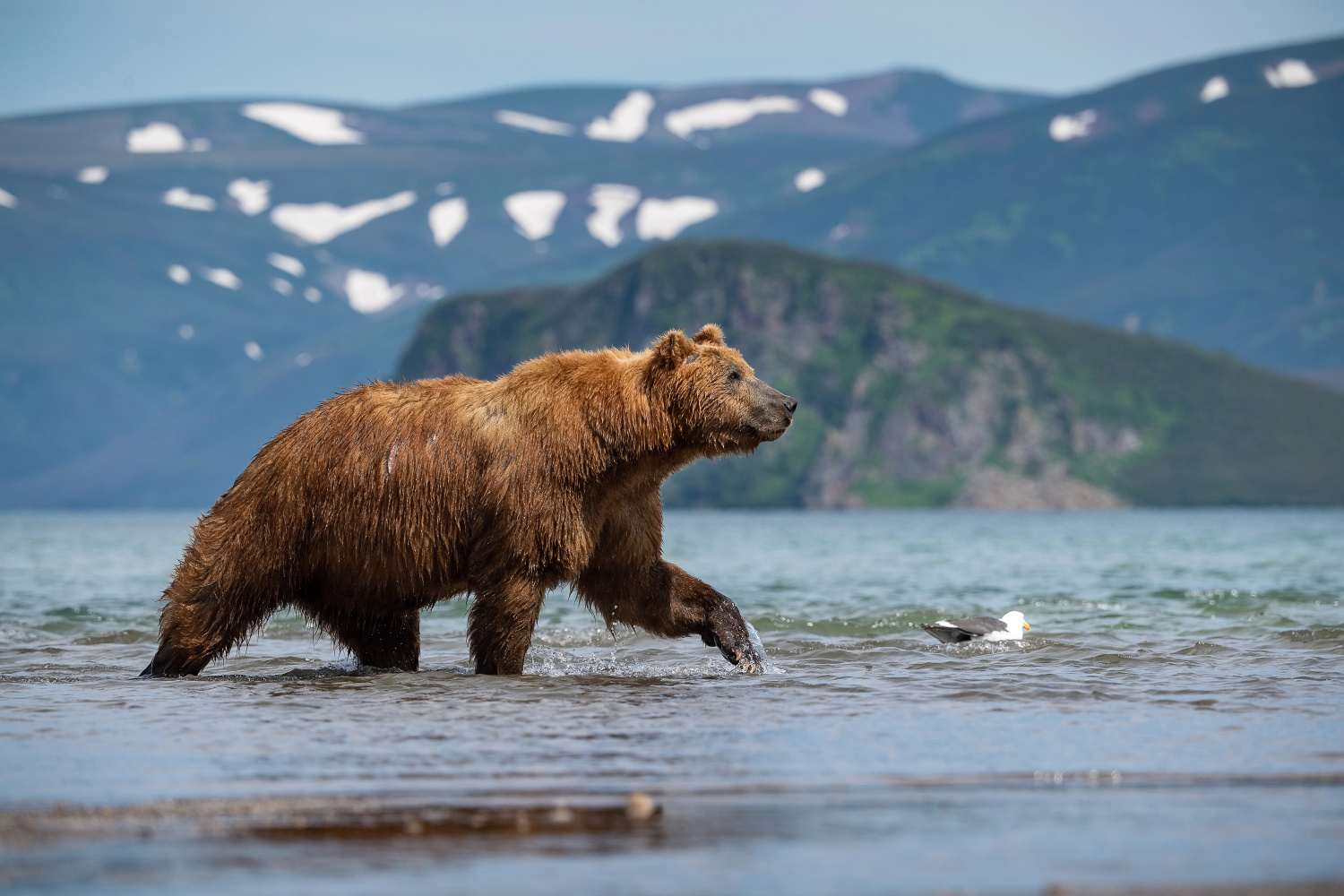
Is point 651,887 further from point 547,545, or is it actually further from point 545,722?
point 547,545

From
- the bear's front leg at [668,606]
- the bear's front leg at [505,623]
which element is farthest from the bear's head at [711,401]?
the bear's front leg at [505,623]

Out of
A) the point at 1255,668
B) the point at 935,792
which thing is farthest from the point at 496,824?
the point at 1255,668

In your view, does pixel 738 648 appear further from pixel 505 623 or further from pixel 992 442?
pixel 992 442

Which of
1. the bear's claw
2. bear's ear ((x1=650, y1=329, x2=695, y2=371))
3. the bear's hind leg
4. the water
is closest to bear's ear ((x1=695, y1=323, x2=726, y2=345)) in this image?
bear's ear ((x1=650, y1=329, x2=695, y2=371))

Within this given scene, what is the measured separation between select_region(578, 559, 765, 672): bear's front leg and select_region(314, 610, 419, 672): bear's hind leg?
1512mm

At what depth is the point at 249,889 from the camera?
5.73m

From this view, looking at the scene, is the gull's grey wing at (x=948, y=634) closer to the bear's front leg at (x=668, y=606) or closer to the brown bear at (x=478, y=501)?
the bear's front leg at (x=668, y=606)

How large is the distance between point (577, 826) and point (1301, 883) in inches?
113

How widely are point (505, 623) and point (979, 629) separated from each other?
218 inches

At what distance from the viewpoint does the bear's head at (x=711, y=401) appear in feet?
40.9

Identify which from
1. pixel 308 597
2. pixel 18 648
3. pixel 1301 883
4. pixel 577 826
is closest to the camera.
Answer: pixel 1301 883

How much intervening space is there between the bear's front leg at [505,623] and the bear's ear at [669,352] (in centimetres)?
204

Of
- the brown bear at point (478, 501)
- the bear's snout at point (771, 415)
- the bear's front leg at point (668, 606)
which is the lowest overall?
the bear's front leg at point (668, 606)

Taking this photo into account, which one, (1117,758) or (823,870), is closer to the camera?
(823,870)
